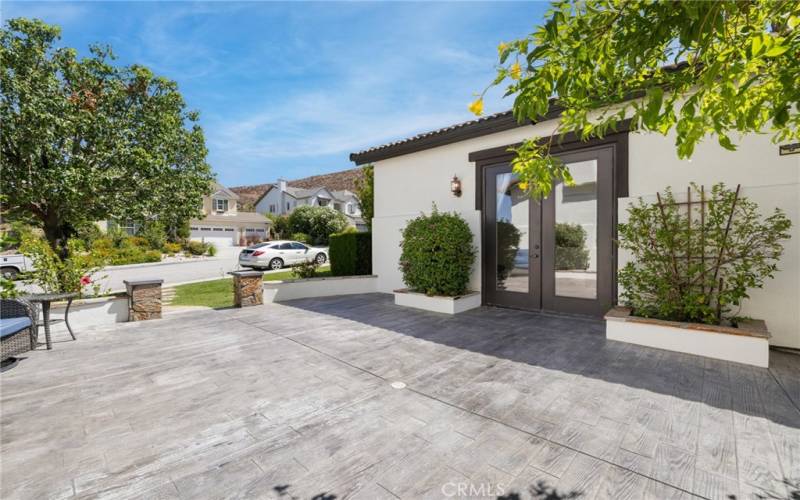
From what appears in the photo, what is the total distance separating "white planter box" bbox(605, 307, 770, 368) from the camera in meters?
3.73

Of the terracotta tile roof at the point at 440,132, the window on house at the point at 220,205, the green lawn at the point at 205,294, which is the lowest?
the green lawn at the point at 205,294

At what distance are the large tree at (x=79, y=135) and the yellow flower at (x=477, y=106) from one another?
8.01 m

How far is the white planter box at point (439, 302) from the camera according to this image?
6.53 m

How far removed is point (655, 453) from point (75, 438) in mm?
4030

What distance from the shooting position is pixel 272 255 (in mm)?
17375

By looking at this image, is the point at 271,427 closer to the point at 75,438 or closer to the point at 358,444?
the point at 358,444

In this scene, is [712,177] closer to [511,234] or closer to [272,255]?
[511,234]

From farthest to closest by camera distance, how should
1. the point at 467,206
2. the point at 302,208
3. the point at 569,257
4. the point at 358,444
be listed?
the point at 302,208
the point at 467,206
the point at 569,257
the point at 358,444

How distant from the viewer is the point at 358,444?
7.87ft

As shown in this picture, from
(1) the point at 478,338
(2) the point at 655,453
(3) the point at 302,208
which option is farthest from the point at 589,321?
(3) the point at 302,208

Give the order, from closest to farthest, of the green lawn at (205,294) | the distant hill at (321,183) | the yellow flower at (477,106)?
the yellow flower at (477,106) → the green lawn at (205,294) → the distant hill at (321,183)

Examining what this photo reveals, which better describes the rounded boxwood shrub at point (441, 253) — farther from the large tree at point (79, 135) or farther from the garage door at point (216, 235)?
the garage door at point (216, 235)

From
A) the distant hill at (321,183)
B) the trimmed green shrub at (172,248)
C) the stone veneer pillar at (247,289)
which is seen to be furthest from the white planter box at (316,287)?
the distant hill at (321,183)

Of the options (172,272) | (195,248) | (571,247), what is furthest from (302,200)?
(571,247)
